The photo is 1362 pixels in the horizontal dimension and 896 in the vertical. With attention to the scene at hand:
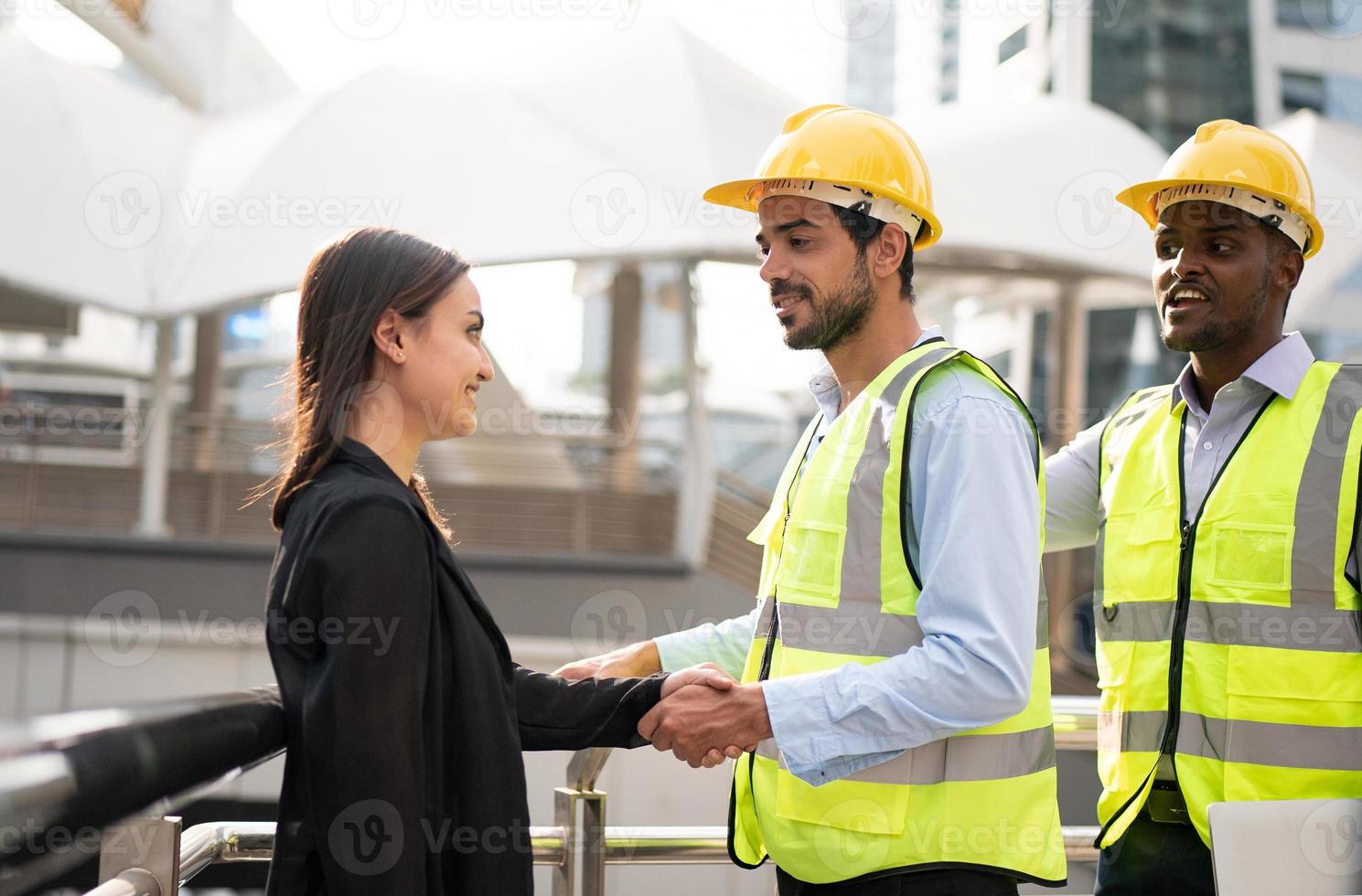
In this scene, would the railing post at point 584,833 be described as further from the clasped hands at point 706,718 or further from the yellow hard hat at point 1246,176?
the yellow hard hat at point 1246,176

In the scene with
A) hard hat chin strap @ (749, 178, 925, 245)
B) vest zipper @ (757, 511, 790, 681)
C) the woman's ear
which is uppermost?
hard hat chin strap @ (749, 178, 925, 245)

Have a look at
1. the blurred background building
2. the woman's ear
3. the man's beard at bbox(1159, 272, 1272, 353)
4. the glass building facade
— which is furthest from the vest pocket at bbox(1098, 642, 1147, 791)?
the glass building facade

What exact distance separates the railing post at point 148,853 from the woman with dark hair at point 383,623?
138 millimetres

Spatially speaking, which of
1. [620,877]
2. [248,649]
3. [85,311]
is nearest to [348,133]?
[85,311]

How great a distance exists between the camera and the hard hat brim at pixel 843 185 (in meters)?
2.41

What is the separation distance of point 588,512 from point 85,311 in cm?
645

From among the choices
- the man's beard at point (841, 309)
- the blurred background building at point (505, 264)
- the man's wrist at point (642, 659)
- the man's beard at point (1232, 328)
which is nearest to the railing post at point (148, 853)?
the man's wrist at point (642, 659)

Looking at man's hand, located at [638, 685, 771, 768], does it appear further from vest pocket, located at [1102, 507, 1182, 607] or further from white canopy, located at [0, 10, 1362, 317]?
white canopy, located at [0, 10, 1362, 317]

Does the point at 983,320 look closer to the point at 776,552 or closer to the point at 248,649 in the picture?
the point at 248,649

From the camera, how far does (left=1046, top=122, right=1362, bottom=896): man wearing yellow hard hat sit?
230 centimetres

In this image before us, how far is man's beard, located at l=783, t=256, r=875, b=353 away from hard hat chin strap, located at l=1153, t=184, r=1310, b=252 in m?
0.78

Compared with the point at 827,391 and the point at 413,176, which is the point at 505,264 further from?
the point at 827,391

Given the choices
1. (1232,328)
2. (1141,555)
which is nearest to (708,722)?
(1141,555)

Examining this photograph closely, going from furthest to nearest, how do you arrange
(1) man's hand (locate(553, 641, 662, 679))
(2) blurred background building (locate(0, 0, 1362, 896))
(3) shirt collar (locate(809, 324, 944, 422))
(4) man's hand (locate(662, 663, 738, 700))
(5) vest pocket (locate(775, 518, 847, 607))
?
(2) blurred background building (locate(0, 0, 1362, 896))
(1) man's hand (locate(553, 641, 662, 679))
(3) shirt collar (locate(809, 324, 944, 422))
(4) man's hand (locate(662, 663, 738, 700))
(5) vest pocket (locate(775, 518, 847, 607))
